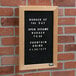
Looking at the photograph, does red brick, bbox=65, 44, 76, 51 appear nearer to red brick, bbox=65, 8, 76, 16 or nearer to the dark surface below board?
the dark surface below board

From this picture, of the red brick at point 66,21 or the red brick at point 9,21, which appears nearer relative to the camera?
the red brick at point 9,21

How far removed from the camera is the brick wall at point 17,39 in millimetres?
1619

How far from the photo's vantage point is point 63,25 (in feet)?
5.66

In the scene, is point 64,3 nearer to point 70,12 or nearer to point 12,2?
point 70,12

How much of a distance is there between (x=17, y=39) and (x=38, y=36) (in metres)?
0.17

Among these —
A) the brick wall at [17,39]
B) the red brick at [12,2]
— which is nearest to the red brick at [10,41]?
the brick wall at [17,39]

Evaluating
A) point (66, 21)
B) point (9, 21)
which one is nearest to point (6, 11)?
point (9, 21)

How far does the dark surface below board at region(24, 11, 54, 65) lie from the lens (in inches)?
64.4

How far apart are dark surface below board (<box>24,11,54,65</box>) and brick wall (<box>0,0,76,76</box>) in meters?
0.08

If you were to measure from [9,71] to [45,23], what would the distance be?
18.5 inches

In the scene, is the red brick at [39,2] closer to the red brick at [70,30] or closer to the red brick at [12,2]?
the red brick at [12,2]

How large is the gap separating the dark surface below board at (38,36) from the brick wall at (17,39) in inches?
3.0

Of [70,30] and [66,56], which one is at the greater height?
[70,30]

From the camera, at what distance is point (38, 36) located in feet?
5.43
